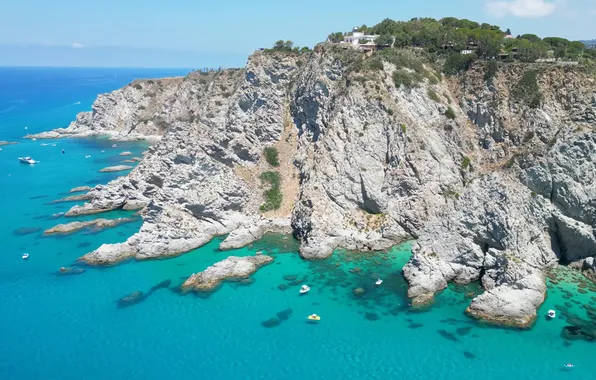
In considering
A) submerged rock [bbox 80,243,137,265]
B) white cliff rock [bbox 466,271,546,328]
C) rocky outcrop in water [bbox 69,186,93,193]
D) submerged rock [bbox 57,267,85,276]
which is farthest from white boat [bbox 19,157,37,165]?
white cliff rock [bbox 466,271,546,328]

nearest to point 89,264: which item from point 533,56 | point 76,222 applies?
point 76,222

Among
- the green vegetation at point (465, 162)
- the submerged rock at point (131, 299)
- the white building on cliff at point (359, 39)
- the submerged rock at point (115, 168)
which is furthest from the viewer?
the submerged rock at point (115, 168)

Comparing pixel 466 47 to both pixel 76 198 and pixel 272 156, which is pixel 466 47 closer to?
pixel 272 156

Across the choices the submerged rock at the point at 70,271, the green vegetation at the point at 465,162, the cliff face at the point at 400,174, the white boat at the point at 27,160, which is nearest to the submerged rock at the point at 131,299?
the cliff face at the point at 400,174

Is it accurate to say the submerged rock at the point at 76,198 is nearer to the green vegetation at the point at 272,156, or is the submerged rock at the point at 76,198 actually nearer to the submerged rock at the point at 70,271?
the submerged rock at the point at 70,271

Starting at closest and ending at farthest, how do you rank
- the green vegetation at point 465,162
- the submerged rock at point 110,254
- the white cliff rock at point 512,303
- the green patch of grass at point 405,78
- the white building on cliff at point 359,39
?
the white cliff rock at point 512,303 < the submerged rock at point 110,254 < the green vegetation at point 465,162 < the green patch of grass at point 405,78 < the white building on cliff at point 359,39

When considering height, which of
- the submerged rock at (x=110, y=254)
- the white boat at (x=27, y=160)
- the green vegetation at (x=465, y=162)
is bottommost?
the submerged rock at (x=110, y=254)

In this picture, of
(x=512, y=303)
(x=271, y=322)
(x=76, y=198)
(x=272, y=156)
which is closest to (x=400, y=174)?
(x=272, y=156)
